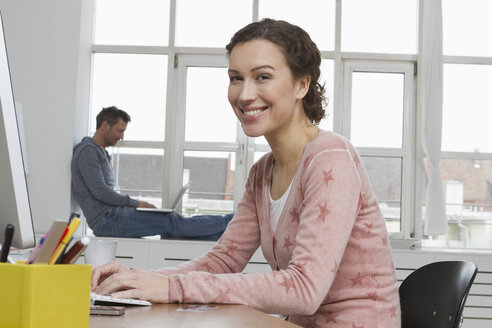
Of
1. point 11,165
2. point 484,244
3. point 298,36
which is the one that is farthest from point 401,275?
point 11,165

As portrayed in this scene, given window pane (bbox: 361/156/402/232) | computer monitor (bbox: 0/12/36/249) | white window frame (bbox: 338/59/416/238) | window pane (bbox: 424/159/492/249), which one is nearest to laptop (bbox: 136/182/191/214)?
white window frame (bbox: 338/59/416/238)

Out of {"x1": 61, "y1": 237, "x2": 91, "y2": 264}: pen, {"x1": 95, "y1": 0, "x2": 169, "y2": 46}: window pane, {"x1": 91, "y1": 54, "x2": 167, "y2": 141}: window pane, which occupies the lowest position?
{"x1": 61, "y1": 237, "x2": 91, "y2": 264}: pen

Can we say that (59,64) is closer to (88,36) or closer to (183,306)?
(88,36)

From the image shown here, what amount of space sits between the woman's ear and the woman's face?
0.05 ft

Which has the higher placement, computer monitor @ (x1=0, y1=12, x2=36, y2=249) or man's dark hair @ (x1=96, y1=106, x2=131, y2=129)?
man's dark hair @ (x1=96, y1=106, x2=131, y2=129)

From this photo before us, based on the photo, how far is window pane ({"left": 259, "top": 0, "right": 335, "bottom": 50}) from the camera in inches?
187

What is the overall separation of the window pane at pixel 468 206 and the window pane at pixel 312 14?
140 cm

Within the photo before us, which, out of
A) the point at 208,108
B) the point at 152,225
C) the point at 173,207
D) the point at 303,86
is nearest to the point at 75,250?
the point at 303,86

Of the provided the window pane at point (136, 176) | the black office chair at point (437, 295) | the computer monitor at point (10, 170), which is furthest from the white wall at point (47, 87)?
the computer monitor at point (10, 170)

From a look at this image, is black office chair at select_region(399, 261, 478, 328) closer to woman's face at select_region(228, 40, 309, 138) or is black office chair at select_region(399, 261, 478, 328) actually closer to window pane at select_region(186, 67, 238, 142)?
woman's face at select_region(228, 40, 309, 138)

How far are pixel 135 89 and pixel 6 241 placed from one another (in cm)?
420

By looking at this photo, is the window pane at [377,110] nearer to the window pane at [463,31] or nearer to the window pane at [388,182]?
the window pane at [388,182]

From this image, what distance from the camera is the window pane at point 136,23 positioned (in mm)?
4797

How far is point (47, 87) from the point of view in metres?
4.45
